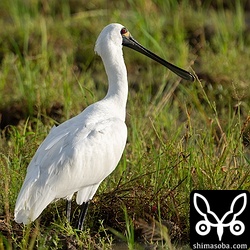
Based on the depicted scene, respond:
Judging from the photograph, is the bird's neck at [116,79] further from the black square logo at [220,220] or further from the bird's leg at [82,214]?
the black square logo at [220,220]

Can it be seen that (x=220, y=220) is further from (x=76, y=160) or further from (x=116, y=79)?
(x=116, y=79)

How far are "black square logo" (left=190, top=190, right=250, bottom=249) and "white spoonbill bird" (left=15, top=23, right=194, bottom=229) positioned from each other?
0.65 m

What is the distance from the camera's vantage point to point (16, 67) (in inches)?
358

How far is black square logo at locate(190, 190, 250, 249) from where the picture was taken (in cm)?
577

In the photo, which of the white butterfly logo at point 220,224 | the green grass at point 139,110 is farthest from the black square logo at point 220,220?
the green grass at point 139,110

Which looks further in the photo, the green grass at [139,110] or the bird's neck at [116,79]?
the bird's neck at [116,79]

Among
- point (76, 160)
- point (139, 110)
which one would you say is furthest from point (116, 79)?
point (139, 110)

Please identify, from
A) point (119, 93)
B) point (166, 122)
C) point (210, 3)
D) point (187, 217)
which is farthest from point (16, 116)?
point (210, 3)

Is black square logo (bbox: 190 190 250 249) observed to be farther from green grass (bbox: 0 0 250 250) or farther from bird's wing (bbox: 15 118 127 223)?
bird's wing (bbox: 15 118 127 223)

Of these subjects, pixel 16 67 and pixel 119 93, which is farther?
pixel 16 67

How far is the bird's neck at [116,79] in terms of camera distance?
656 centimetres

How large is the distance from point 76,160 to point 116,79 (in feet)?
2.99

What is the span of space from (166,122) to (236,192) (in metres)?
1.58

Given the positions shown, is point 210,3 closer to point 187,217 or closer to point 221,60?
Result: point 221,60
